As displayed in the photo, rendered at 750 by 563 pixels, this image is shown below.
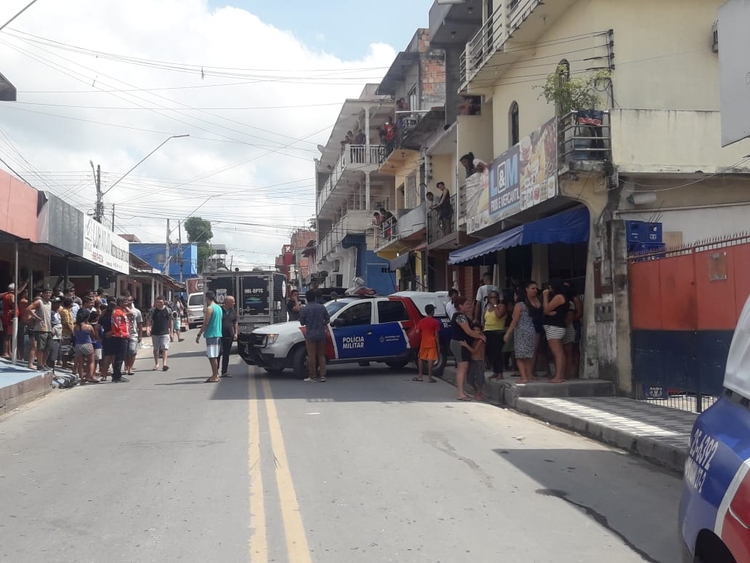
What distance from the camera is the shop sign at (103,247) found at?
2142cm

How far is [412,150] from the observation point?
98.6 ft

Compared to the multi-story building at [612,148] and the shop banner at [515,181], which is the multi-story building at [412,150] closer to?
the shop banner at [515,181]

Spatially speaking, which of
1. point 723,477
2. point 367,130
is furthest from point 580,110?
point 367,130

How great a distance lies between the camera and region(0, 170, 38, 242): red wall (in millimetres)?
13992

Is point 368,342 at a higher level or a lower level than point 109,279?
lower

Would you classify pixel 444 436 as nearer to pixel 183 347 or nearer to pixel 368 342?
pixel 368 342

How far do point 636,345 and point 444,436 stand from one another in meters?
4.34

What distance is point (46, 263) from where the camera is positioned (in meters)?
23.9

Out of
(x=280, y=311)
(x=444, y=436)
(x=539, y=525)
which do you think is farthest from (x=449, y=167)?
(x=539, y=525)

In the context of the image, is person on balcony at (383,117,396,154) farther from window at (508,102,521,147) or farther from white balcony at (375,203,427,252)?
window at (508,102,521,147)

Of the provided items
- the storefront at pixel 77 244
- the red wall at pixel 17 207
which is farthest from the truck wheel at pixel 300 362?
the storefront at pixel 77 244

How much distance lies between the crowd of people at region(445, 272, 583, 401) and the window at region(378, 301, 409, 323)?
2715 mm

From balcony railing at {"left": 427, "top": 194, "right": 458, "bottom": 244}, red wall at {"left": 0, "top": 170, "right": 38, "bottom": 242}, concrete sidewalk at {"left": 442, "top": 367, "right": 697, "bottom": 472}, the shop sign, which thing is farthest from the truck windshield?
the shop sign

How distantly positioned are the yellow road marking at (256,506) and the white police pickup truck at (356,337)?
5.57m
